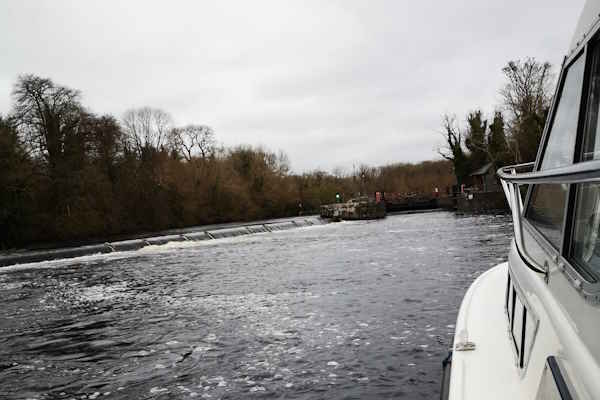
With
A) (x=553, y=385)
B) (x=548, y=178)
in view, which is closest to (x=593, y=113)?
(x=548, y=178)

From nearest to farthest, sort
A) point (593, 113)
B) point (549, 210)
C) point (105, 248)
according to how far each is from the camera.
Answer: point (593, 113)
point (549, 210)
point (105, 248)

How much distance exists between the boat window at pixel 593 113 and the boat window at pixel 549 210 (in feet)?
0.61

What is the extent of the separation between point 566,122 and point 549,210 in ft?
1.35

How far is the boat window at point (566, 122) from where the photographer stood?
5.96 feet

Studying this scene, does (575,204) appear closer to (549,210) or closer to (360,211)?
(549,210)

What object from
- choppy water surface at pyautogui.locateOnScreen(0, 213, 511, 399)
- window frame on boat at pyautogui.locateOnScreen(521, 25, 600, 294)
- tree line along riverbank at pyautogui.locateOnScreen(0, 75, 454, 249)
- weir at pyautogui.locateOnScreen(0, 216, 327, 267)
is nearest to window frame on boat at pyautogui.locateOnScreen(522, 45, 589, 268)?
window frame on boat at pyautogui.locateOnScreen(521, 25, 600, 294)

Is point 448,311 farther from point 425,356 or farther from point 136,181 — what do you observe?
point 136,181

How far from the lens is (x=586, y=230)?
1510 mm

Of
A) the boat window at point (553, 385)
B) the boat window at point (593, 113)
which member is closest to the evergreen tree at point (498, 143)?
the boat window at point (593, 113)

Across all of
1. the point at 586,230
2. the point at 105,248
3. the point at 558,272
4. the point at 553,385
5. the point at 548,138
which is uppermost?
the point at 548,138

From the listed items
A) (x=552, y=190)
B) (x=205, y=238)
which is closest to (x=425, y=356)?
(x=552, y=190)

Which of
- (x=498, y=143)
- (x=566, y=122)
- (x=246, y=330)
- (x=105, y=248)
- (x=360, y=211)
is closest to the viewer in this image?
(x=566, y=122)

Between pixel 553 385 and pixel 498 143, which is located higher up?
pixel 498 143

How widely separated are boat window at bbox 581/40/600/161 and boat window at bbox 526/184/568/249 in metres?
0.18
